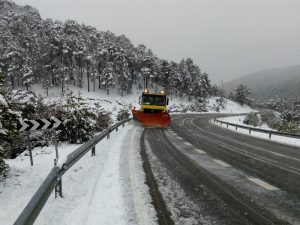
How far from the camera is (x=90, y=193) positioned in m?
7.52

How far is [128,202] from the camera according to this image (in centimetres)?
669

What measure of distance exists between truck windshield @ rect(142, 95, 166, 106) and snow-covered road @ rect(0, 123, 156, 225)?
18.9m

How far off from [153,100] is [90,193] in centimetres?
2369

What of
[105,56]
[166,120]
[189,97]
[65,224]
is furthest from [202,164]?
[189,97]

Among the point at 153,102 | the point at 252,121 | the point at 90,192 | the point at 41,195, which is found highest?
the point at 153,102

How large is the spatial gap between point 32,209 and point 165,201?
2.87 meters

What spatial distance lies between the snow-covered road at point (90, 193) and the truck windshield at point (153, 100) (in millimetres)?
18875

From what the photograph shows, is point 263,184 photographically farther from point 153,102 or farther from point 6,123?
point 153,102

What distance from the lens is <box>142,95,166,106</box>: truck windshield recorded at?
30922 millimetres

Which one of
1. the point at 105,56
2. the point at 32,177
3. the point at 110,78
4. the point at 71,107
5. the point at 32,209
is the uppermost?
the point at 105,56

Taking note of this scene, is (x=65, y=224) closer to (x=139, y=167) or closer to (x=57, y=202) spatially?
(x=57, y=202)

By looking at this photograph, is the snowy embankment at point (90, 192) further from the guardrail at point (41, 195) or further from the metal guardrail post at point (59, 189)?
the guardrail at point (41, 195)

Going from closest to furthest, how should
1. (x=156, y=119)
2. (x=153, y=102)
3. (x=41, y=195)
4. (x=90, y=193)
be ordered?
1. (x=41, y=195)
2. (x=90, y=193)
3. (x=156, y=119)
4. (x=153, y=102)

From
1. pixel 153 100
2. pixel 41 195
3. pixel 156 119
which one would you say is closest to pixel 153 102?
pixel 153 100
